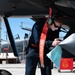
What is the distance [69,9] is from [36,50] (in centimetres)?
72

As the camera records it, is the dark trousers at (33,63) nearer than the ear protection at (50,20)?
No

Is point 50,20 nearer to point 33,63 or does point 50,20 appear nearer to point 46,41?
point 46,41

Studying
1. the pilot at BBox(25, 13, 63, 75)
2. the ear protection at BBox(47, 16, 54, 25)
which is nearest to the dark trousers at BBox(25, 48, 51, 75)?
the pilot at BBox(25, 13, 63, 75)

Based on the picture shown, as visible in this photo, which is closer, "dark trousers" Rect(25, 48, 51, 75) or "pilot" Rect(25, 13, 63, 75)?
"pilot" Rect(25, 13, 63, 75)

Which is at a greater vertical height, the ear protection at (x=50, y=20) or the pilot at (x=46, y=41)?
the ear protection at (x=50, y=20)

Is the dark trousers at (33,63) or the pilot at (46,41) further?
the dark trousers at (33,63)

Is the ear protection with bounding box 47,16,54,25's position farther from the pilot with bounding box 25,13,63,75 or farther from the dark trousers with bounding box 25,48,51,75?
the dark trousers with bounding box 25,48,51,75

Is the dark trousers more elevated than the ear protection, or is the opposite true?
the ear protection

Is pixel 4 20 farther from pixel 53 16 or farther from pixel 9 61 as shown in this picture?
pixel 9 61

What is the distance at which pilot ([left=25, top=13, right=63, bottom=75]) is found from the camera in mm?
4195

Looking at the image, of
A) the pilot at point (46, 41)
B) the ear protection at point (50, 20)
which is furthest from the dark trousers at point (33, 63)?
the ear protection at point (50, 20)

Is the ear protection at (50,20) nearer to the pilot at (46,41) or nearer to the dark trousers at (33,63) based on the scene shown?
the pilot at (46,41)

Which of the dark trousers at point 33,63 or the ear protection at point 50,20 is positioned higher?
the ear protection at point 50,20

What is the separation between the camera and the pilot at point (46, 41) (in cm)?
420
